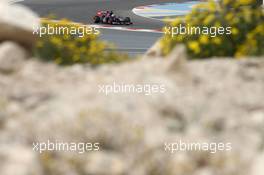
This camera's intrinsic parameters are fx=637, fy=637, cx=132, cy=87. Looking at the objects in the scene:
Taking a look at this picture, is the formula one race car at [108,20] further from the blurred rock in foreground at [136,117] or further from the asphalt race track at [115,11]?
the blurred rock in foreground at [136,117]

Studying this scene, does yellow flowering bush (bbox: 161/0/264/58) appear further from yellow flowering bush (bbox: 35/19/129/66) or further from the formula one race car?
the formula one race car

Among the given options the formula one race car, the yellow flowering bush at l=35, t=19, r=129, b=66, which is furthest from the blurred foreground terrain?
the formula one race car

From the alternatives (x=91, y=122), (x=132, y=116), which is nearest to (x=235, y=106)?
(x=132, y=116)

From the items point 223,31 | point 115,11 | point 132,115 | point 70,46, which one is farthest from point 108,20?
point 132,115

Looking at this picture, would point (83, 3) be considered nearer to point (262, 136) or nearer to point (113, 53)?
point (113, 53)

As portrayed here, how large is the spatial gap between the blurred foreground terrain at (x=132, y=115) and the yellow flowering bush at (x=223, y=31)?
1.54 ft

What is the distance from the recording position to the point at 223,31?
25.1 ft

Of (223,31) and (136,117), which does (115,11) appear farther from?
(136,117)

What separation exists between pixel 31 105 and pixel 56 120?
0.48m

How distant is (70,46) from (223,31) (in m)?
1.87

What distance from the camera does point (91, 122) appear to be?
5.47m

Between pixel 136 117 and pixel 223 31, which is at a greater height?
pixel 223 31

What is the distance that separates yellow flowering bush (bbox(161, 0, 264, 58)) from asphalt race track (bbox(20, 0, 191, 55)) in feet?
40.8

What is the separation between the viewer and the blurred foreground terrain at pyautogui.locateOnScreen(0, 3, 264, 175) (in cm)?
512
